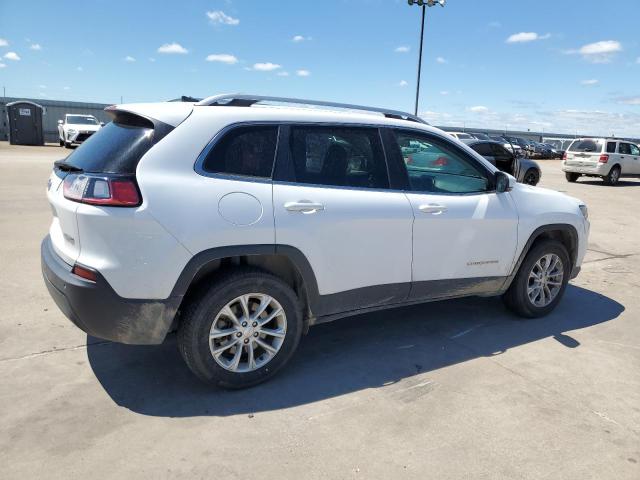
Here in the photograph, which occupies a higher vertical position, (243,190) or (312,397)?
(243,190)

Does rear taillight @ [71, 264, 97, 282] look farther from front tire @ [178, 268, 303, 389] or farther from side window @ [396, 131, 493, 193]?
side window @ [396, 131, 493, 193]

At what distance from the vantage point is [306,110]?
3.41 m

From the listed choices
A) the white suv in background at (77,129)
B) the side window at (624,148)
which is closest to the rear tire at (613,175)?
the side window at (624,148)

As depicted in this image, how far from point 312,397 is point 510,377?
1405 millimetres

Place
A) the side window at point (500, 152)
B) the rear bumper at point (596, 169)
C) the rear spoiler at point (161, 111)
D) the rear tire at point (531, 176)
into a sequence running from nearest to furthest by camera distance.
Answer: the rear spoiler at point (161, 111) → the side window at point (500, 152) → the rear tire at point (531, 176) → the rear bumper at point (596, 169)

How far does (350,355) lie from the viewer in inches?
146

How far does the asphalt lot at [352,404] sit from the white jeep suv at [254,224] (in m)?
0.38

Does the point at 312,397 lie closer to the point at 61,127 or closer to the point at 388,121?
the point at 388,121

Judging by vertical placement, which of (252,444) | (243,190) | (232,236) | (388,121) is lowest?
(252,444)

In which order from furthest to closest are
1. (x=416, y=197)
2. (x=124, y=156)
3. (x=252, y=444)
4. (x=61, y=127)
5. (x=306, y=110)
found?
(x=61, y=127), (x=416, y=197), (x=306, y=110), (x=124, y=156), (x=252, y=444)

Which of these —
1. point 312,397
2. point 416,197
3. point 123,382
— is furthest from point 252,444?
point 416,197

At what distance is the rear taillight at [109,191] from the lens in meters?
2.68

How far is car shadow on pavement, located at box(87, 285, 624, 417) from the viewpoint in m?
3.06

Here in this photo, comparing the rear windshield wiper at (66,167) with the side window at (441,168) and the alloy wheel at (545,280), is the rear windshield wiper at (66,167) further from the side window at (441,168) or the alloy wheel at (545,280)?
the alloy wheel at (545,280)
